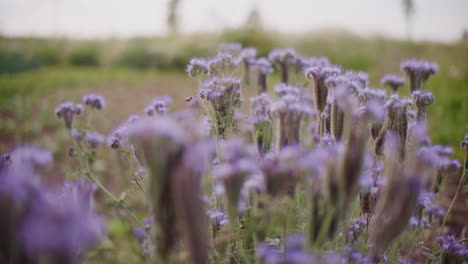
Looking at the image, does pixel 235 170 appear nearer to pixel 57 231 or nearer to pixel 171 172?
pixel 171 172

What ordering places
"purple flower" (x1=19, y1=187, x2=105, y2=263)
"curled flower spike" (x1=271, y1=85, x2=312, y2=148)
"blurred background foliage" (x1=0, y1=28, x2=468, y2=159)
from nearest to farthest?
"purple flower" (x1=19, y1=187, x2=105, y2=263) → "curled flower spike" (x1=271, y1=85, x2=312, y2=148) → "blurred background foliage" (x1=0, y1=28, x2=468, y2=159)

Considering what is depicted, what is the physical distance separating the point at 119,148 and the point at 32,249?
0.94 meters

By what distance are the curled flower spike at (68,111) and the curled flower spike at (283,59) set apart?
42.5 inches

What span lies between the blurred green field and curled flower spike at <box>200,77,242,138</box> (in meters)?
0.19

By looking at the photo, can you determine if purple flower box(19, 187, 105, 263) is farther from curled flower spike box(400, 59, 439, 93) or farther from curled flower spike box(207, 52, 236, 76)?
curled flower spike box(400, 59, 439, 93)

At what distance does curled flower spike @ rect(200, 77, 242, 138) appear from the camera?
4.14ft

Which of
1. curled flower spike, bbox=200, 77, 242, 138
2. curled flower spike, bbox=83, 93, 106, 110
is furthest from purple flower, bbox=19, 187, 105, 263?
curled flower spike, bbox=83, 93, 106, 110

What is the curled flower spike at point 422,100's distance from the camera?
1.34 metres

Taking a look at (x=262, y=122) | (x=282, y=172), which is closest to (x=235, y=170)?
(x=282, y=172)

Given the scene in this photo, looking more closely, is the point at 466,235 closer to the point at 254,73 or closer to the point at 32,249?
the point at 254,73

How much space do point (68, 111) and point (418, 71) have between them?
1738 millimetres

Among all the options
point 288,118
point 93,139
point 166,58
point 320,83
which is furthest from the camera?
point 166,58

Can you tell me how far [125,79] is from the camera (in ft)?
32.8

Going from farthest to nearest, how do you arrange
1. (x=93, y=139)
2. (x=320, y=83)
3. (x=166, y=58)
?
(x=166, y=58) < (x=93, y=139) < (x=320, y=83)
